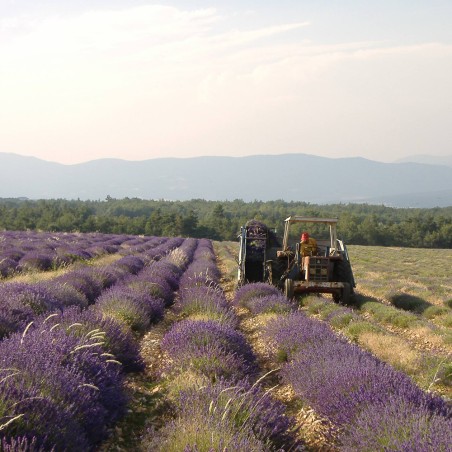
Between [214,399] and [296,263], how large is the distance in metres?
7.94

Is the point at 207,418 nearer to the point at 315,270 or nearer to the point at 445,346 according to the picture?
the point at 445,346

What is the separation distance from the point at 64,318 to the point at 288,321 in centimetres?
316

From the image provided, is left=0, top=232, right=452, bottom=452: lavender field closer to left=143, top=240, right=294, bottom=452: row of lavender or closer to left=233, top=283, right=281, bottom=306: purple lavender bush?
left=143, top=240, right=294, bottom=452: row of lavender

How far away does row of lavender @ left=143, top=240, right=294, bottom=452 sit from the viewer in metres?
2.93

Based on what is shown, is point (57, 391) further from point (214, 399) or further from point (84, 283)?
point (84, 283)

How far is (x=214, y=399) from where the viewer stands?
11.6 ft

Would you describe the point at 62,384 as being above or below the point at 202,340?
above

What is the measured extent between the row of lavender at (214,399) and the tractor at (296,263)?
5455 millimetres

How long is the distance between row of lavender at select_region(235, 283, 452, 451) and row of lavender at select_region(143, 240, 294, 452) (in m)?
0.40

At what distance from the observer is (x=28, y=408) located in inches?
112

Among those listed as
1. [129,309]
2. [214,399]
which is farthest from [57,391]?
[129,309]

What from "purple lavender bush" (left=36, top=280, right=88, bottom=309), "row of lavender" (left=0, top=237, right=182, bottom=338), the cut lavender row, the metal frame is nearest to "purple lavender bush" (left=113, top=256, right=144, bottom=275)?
"row of lavender" (left=0, top=237, right=182, bottom=338)

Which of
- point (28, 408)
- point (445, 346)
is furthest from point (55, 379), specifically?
point (445, 346)

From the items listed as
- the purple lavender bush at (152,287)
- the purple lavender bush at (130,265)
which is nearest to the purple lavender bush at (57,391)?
the purple lavender bush at (152,287)
